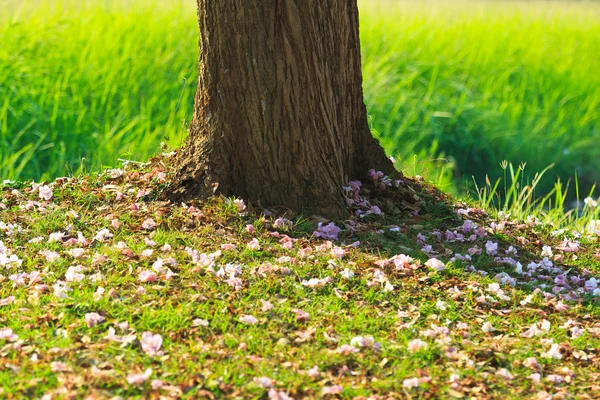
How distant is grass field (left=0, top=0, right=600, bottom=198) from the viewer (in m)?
7.98

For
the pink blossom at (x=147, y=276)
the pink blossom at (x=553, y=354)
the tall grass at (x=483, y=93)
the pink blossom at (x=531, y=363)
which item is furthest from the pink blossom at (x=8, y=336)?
the tall grass at (x=483, y=93)

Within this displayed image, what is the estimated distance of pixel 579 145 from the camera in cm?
1029

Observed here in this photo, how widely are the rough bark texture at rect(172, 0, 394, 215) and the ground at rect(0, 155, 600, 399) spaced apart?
180mm

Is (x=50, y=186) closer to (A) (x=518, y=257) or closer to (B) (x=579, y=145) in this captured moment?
(A) (x=518, y=257)

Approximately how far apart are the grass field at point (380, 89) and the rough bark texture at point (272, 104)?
1.93 m

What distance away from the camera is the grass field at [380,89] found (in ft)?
26.2

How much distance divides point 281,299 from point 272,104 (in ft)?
4.67

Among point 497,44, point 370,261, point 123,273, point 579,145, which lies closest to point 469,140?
point 579,145

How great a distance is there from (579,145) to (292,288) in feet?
23.2

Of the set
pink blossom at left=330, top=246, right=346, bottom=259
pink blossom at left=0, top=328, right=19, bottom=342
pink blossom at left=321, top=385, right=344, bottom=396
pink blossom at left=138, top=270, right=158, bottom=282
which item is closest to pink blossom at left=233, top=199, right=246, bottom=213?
pink blossom at left=330, top=246, right=346, bottom=259

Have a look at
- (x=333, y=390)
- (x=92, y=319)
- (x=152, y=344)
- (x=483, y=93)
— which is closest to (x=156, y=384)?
(x=152, y=344)

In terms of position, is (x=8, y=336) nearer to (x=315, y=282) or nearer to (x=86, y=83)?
(x=315, y=282)

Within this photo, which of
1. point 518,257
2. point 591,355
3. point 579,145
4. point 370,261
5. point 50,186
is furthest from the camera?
point 579,145

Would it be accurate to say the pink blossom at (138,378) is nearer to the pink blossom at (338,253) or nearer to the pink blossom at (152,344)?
the pink blossom at (152,344)
